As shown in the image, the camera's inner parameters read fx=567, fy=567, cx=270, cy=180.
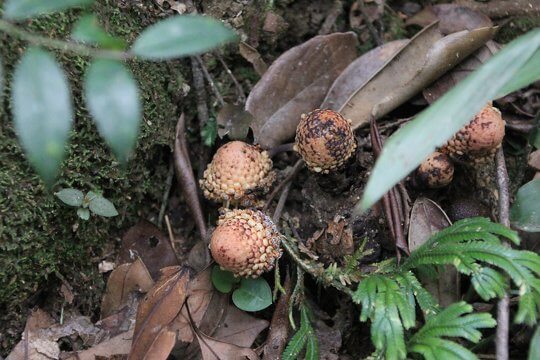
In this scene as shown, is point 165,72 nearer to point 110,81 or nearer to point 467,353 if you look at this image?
point 110,81

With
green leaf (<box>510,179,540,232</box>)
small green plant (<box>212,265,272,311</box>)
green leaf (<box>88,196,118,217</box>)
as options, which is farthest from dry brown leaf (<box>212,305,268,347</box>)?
green leaf (<box>510,179,540,232</box>)

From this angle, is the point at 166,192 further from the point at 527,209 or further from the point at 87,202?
the point at 527,209

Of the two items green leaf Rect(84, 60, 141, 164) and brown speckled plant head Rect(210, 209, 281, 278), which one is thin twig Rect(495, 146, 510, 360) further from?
green leaf Rect(84, 60, 141, 164)

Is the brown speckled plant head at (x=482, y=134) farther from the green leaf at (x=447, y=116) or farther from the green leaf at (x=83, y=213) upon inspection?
the green leaf at (x=83, y=213)

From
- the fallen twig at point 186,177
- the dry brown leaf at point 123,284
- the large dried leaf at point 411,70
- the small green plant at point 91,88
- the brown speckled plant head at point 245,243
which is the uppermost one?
the small green plant at point 91,88

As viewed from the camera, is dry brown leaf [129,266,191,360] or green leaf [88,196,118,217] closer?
dry brown leaf [129,266,191,360]

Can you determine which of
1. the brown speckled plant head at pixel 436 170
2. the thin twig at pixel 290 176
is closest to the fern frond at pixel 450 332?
the brown speckled plant head at pixel 436 170

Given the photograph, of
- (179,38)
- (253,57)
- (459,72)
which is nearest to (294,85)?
(253,57)
